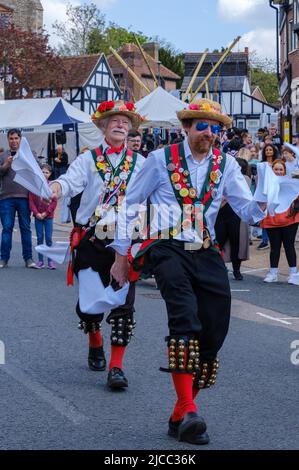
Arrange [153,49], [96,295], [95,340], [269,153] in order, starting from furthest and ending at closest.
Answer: [153,49] < [269,153] < [95,340] < [96,295]

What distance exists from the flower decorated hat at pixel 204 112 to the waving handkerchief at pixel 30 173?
119 cm

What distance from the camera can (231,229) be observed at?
1337 centimetres

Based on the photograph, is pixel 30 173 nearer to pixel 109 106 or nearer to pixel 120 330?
pixel 109 106

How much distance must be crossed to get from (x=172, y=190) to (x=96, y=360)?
2.12 metres

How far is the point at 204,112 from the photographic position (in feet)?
17.8

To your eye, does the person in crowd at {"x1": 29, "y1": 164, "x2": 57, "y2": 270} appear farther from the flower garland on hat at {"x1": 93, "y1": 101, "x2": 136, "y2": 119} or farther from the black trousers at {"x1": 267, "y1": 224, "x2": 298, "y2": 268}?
the flower garland on hat at {"x1": 93, "y1": 101, "x2": 136, "y2": 119}

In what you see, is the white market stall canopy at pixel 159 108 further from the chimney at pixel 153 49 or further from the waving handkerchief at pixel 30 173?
the chimney at pixel 153 49

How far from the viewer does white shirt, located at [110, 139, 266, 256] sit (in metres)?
5.48

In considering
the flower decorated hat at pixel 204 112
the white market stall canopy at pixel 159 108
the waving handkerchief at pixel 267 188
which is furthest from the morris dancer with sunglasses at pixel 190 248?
the white market stall canopy at pixel 159 108

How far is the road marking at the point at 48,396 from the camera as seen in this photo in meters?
5.70

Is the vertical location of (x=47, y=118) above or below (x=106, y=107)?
above

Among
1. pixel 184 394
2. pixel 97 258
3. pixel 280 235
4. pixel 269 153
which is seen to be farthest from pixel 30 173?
pixel 269 153
